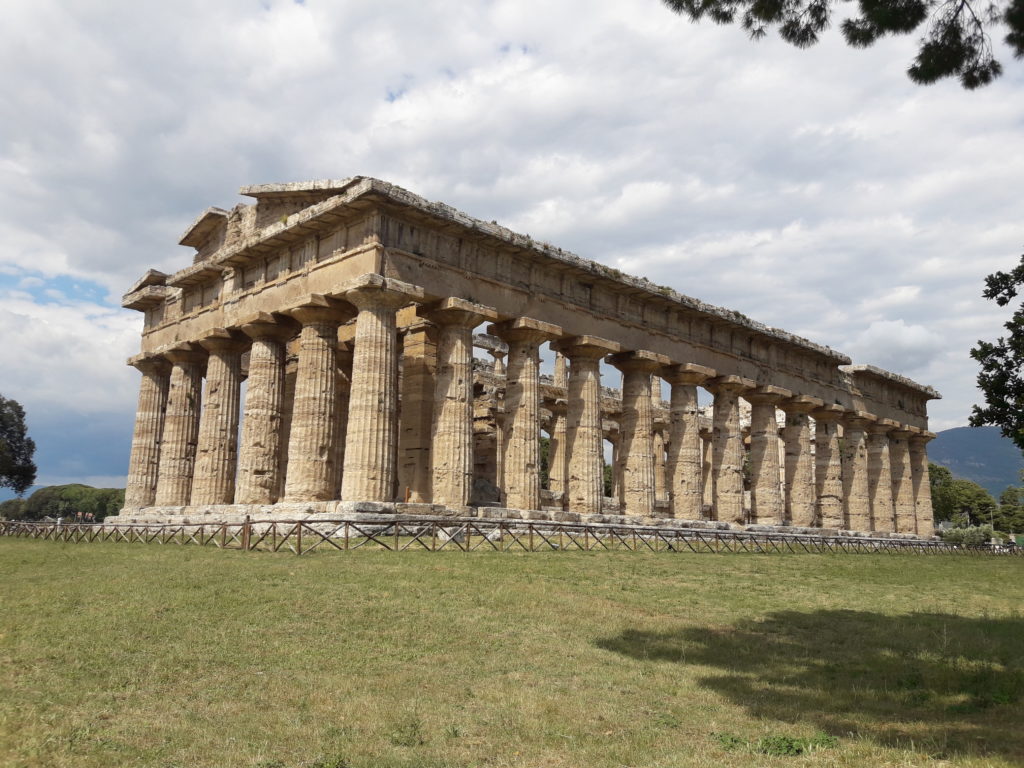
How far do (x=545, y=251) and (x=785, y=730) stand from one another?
23.9 m

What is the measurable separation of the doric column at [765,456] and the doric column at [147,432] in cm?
2680

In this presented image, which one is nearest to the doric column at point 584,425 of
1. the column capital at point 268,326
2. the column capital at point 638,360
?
the column capital at point 638,360

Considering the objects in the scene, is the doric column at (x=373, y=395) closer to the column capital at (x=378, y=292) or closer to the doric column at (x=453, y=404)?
the column capital at (x=378, y=292)

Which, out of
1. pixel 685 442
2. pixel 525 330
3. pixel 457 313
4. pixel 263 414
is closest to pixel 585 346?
pixel 525 330

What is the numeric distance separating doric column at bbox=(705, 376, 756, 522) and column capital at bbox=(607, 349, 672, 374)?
4522 mm

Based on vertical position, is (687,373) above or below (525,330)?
below

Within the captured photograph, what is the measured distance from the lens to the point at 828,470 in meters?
45.9

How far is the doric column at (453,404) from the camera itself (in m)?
27.5

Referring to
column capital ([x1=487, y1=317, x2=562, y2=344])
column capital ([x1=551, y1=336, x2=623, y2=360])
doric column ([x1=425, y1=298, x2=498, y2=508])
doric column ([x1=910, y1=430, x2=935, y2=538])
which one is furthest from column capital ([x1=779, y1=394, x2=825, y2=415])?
doric column ([x1=425, y1=298, x2=498, y2=508])

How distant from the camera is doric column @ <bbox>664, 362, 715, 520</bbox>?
36219 mm

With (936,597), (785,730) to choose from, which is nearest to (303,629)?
(785,730)

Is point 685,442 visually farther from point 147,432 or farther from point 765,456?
point 147,432

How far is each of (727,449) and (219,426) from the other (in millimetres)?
21787

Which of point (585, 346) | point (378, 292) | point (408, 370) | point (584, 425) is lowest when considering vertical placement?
point (584, 425)
